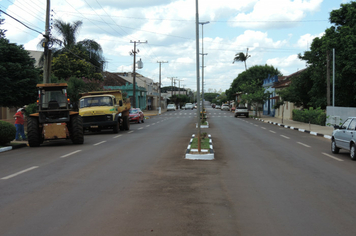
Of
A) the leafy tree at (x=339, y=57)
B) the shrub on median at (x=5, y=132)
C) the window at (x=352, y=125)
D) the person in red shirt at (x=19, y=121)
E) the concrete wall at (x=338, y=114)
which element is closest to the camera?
the window at (x=352, y=125)

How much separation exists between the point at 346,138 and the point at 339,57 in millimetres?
21919

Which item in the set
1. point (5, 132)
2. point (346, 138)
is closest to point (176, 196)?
point (346, 138)

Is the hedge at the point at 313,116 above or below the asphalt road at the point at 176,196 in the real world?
above

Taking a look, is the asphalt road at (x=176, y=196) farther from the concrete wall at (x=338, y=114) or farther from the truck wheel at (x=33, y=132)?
the concrete wall at (x=338, y=114)

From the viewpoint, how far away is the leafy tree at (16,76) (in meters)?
22.7

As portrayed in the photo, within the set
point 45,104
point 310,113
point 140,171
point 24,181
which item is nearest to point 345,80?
point 310,113

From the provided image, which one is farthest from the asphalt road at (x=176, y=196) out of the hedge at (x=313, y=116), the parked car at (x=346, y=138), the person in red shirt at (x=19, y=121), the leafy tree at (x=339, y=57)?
the leafy tree at (x=339, y=57)

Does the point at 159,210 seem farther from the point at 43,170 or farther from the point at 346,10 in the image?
the point at 346,10

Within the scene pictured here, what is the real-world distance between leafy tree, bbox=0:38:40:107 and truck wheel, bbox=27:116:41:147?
7.57 m

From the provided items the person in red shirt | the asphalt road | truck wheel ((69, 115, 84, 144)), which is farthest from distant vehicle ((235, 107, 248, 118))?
the asphalt road

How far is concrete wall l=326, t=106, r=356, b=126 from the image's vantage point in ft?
88.0

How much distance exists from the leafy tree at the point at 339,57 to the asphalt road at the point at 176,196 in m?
22.8

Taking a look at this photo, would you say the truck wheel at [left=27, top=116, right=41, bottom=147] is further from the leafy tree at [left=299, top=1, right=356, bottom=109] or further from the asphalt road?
the leafy tree at [left=299, top=1, right=356, bottom=109]

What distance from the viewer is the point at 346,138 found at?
12773 mm
